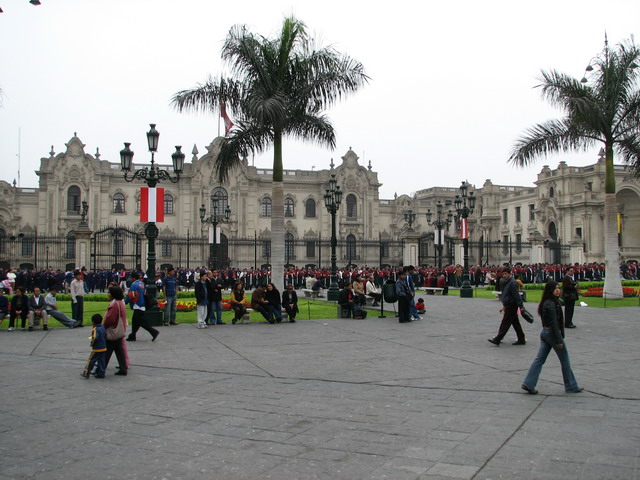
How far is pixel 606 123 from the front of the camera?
2112 centimetres

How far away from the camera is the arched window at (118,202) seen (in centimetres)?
5117

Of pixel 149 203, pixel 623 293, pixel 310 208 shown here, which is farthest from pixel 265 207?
pixel 149 203

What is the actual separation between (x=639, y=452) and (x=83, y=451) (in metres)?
5.11

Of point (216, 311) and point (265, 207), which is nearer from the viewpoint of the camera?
point (216, 311)

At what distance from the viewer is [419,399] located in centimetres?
727

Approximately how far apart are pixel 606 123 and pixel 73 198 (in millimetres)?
43200

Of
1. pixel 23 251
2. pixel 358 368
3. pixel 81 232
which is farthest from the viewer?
pixel 23 251

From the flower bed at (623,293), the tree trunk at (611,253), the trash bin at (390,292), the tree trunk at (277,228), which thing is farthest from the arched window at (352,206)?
the trash bin at (390,292)

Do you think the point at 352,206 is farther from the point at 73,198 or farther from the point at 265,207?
the point at 73,198

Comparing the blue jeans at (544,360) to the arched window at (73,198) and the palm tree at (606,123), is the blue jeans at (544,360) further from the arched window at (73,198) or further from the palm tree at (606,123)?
the arched window at (73,198)

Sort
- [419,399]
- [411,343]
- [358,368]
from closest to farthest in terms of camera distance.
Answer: [419,399] < [358,368] < [411,343]

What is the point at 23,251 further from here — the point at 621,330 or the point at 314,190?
the point at 621,330

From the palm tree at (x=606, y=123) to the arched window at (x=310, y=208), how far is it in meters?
34.2

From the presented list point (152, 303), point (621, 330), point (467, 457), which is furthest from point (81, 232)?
point (467, 457)
